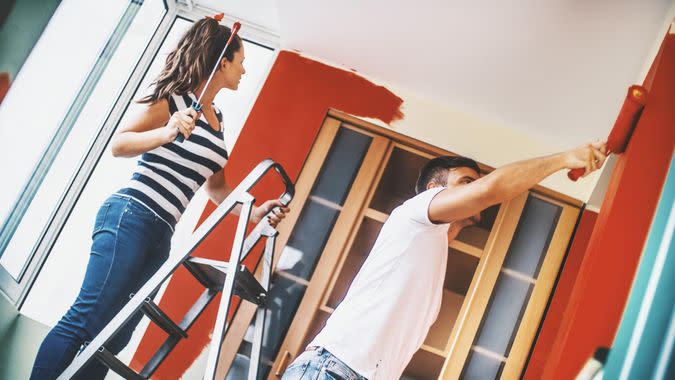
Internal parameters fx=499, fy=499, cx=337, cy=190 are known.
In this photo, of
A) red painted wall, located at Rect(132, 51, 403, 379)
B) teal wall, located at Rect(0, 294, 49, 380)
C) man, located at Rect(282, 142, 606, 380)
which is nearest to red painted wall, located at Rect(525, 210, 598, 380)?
man, located at Rect(282, 142, 606, 380)

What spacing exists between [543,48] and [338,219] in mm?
1052

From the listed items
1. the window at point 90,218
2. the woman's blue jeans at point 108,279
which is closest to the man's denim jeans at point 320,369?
the woman's blue jeans at point 108,279

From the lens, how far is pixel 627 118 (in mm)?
975

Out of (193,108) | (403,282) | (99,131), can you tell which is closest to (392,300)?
(403,282)

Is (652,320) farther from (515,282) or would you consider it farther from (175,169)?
(515,282)

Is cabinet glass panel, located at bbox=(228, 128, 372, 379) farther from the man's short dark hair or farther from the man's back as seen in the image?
the man's back

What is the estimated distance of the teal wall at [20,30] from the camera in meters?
1.22

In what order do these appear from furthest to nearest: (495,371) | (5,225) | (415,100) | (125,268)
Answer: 1. (415,100)
2. (495,371)
3. (5,225)
4. (125,268)

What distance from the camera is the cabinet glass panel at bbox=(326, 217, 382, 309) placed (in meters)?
2.22

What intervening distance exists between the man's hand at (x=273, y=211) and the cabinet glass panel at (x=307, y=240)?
348 mm

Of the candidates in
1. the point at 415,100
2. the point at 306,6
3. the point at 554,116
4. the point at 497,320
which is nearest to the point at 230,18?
the point at 306,6

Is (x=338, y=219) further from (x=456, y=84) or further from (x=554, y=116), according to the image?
(x=554, y=116)

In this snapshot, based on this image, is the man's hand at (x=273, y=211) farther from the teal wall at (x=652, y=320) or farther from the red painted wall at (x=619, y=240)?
the teal wall at (x=652, y=320)

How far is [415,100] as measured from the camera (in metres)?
2.40
